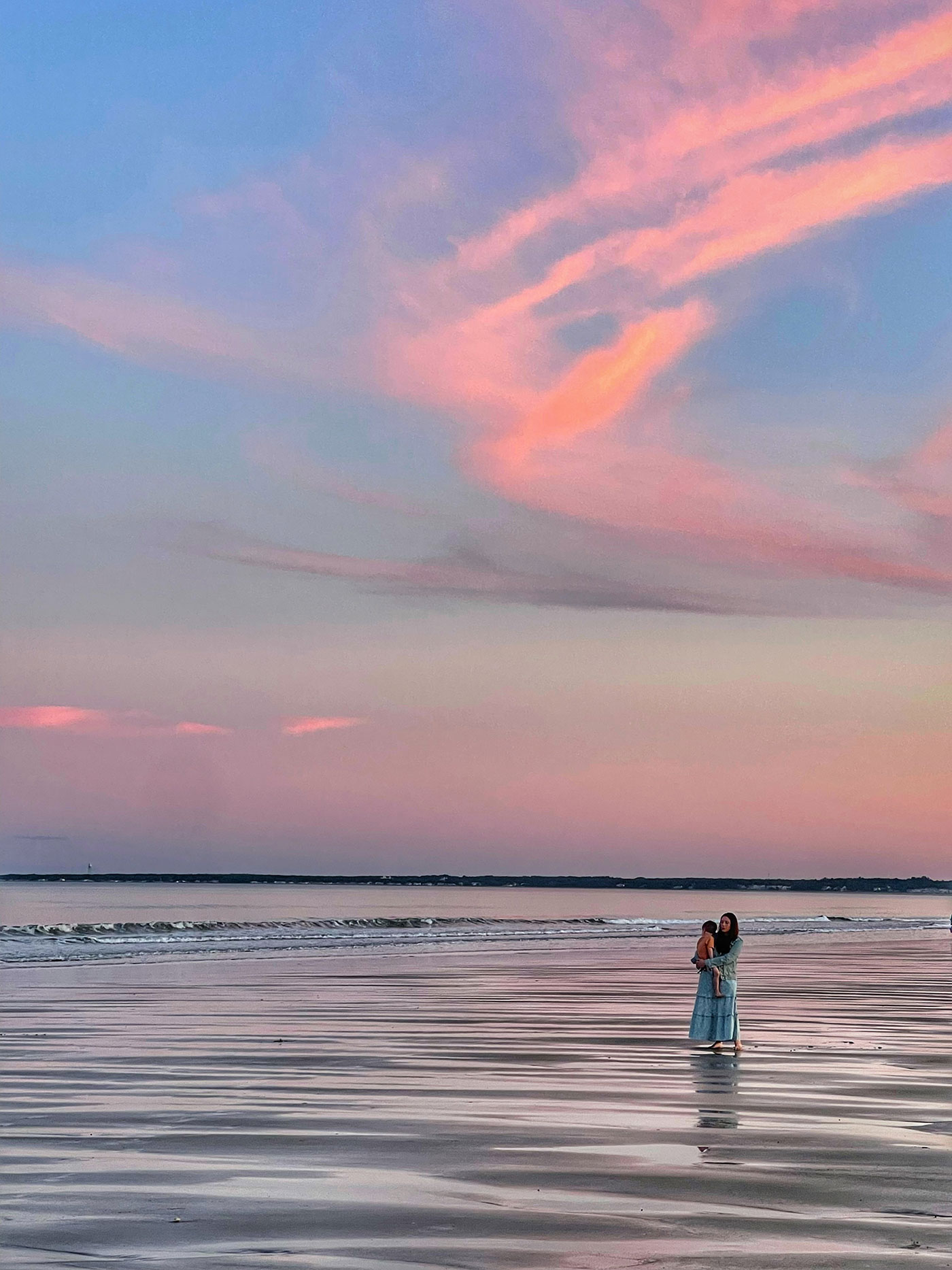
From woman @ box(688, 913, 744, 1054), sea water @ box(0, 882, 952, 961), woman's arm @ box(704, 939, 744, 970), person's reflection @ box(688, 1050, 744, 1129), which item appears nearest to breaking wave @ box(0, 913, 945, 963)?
sea water @ box(0, 882, 952, 961)

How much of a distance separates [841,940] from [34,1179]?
55.5 metres

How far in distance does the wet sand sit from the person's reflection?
0.17 ft

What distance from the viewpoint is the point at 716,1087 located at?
50.4 feet

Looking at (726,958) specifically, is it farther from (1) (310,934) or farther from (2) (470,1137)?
(1) (310,934)

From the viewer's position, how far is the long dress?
19219 millimetres

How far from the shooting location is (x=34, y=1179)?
10258 mm

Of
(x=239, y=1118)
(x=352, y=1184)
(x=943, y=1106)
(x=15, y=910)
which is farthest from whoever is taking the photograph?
(x=15, y=910)

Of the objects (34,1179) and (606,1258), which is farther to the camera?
(34,1179)

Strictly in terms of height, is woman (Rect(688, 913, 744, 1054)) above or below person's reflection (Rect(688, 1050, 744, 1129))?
above

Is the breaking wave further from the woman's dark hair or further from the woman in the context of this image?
the woman

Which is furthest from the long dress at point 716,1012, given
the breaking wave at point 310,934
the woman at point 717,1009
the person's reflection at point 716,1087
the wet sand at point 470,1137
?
the breaking wave at point 310,934

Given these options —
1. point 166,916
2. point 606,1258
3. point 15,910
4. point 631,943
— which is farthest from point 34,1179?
point 15,910

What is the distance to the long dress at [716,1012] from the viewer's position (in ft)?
63.1

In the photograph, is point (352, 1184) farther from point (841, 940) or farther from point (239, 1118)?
point (841, 940)
